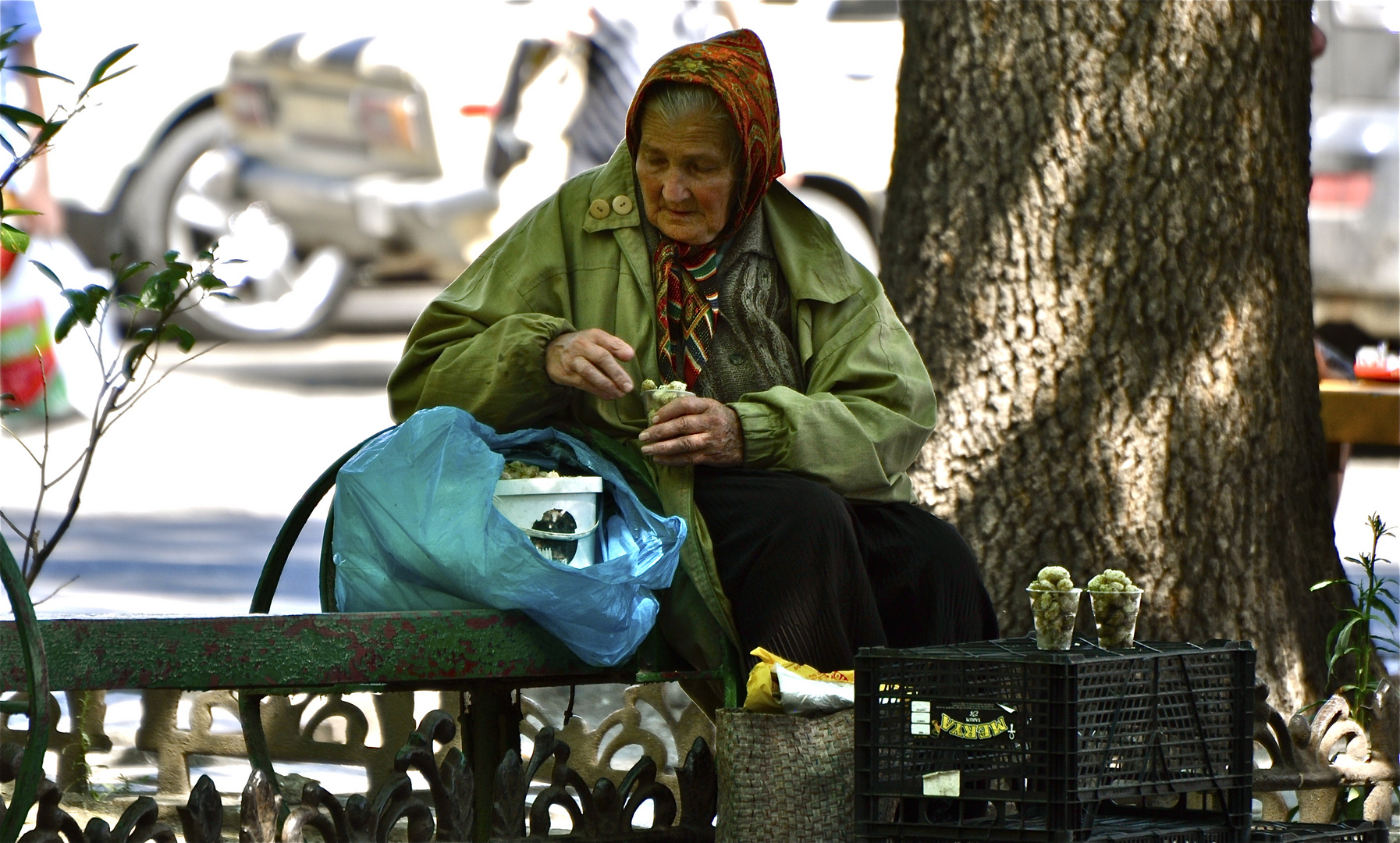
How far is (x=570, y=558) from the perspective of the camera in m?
2.61

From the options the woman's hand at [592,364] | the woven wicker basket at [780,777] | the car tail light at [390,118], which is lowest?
the woven wicker basket at [780,777]

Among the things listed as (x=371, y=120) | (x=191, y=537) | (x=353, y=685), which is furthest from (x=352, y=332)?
(x=353, y=685)

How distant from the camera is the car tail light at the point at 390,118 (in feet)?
29.6

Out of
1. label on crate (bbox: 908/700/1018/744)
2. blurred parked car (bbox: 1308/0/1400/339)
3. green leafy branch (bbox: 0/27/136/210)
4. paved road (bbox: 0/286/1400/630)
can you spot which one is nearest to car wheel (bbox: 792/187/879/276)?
blurred parked car (bbox: 1308/0/1400/339)

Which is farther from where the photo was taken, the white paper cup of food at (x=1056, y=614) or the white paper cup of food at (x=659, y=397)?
the white paper cup of food at (x=659, y=397)

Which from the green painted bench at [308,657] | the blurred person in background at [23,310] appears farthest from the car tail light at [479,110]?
the green painted bench at [308,657]

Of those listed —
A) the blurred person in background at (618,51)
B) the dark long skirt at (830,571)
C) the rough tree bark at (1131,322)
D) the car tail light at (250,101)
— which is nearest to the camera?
the dark long skirt at (830,571)

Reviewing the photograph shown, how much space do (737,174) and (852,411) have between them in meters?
0.44

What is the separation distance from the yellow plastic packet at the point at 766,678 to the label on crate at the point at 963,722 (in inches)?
7.3

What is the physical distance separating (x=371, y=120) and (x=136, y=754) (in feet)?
18.8

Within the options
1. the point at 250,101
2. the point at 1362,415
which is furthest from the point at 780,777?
the point at 250,101

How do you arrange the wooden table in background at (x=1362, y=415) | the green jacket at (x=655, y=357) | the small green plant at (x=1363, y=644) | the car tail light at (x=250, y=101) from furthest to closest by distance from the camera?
the car tail light at (x=250, y=101) < the wooden table in background at (x=1362, y=415) < the small green plant at (x=1363, y=644) < the green jacket at (x=655, y=357)

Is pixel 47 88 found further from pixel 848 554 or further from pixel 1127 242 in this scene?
pixel 848 554

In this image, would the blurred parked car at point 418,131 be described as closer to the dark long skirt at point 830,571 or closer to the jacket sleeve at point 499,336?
the jacket sleeve at point 499,336
